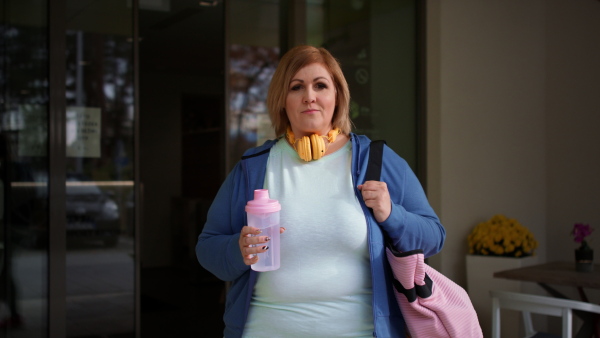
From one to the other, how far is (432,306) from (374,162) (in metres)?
0.41

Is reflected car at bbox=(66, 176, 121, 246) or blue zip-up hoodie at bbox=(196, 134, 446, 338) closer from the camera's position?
blue zip-up hoodie at bbox=(196, 134, 446, 338)

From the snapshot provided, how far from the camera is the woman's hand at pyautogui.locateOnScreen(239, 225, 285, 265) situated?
1.45 metres

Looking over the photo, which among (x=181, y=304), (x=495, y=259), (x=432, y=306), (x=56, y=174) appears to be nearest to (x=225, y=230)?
(x=432, y=306)

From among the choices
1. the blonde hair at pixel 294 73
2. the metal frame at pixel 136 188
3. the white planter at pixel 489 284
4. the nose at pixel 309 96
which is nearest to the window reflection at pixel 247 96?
the metal frame at pixel 136 188

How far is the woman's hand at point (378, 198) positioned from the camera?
→ 5.03 ft

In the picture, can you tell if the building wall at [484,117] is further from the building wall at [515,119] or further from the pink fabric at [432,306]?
the pink fabric at [432,306]

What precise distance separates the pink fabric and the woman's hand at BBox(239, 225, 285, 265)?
336 mm

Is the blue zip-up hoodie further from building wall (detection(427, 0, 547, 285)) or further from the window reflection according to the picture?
building wall (detection(427, 0, 547, 285))

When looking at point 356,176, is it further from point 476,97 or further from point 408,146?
point 476,97

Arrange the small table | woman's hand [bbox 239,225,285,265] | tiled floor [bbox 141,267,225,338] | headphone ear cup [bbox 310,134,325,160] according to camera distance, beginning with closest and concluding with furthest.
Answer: woman's hand [bbox 239,225,285,265], headphone ear cup [bbox 310,134,325,160], the small table, tiled floor [bbox 141,267,225,338]

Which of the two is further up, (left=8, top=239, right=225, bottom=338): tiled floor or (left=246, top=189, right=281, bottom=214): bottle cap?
(left=246, top=189, right=281, bottom=214): bottle cap

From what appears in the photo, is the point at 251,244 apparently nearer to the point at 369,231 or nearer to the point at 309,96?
the point at 369,231

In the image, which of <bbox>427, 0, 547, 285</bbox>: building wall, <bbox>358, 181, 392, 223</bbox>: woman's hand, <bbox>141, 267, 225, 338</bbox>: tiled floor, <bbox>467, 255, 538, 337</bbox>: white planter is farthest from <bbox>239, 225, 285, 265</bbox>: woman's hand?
<bbox>141, 267, 225, 338</bbox>: tiled floor

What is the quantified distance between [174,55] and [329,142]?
Result: 27.9 ft
